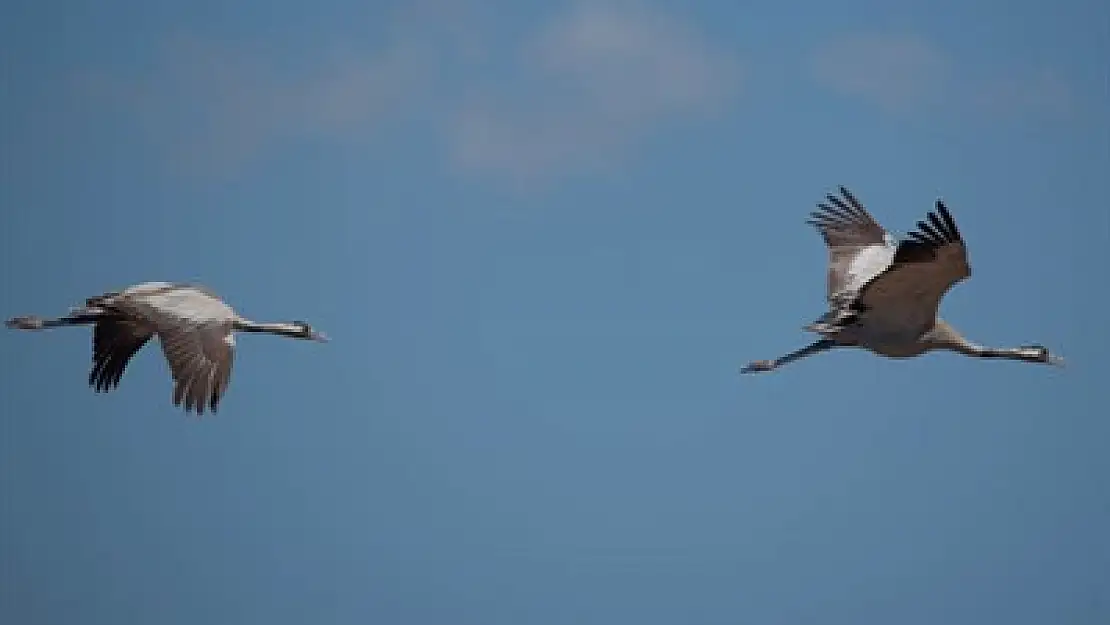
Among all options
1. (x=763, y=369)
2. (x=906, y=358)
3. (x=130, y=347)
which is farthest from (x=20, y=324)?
(x=906, y=358)

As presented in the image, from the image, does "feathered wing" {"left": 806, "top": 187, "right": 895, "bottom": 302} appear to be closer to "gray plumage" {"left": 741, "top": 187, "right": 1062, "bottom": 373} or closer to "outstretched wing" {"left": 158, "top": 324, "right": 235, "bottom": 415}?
"gray plumage" {"left": 741, "top": 187, "right": 1062, "bottom": 373}

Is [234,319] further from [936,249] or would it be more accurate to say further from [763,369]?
[936,249]

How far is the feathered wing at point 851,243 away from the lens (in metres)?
25.2

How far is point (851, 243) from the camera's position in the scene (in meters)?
25.9

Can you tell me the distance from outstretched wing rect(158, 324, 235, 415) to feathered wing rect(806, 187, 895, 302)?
22.5 ft

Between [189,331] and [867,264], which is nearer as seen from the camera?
[189,331]

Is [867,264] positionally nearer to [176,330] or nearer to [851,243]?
[851,243]

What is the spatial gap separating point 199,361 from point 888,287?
7.21 metres

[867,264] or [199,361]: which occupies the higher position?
[867,264]

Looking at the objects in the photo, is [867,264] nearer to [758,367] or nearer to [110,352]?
[758,367]

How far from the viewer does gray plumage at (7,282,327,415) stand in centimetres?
2225

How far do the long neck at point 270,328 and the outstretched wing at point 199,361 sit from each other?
5.95 feet

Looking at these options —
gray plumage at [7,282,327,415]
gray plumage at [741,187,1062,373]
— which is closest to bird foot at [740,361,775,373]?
gray plumage at [741,187,1062,373]

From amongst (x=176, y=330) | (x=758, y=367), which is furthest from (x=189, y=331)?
(x=758, y=367)
